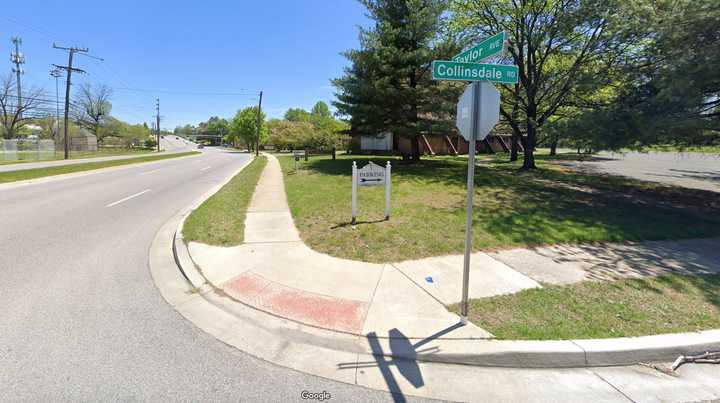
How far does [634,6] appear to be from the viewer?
367 inches

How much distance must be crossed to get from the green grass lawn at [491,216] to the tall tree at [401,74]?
4.90 meters

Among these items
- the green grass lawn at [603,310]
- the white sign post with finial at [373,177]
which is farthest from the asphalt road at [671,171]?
Result: the white sign post with finial at [373,177]

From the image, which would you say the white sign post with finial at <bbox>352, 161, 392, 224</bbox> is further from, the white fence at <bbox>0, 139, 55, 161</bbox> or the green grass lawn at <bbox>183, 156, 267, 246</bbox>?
the white fence at <bbox>0, 139, 55, 161</bbox>

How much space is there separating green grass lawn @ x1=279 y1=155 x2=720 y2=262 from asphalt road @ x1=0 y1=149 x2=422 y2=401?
8.33 feet

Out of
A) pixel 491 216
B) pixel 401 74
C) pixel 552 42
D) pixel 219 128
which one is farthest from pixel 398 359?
pixel 219 128

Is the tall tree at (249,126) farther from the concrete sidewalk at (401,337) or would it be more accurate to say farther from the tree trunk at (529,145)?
Result: the concrete sidewalk at (401,337)

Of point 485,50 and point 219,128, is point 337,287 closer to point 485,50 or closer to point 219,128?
point 485,50

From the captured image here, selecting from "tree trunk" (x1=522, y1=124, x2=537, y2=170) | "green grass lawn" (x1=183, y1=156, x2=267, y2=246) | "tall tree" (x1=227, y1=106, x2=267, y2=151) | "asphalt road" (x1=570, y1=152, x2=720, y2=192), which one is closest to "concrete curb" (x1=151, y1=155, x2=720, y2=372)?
"green grass lawn" (x1=183, y1=156, x2=267, y2=246)

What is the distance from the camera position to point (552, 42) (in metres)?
15.9

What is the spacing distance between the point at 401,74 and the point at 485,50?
13.5 metres

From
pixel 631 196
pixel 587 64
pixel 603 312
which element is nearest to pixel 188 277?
pixel 603 312

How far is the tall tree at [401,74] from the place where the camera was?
15039 mm

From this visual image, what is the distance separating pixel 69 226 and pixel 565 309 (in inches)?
354

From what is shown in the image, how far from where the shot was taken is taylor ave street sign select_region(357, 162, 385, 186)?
672cm
